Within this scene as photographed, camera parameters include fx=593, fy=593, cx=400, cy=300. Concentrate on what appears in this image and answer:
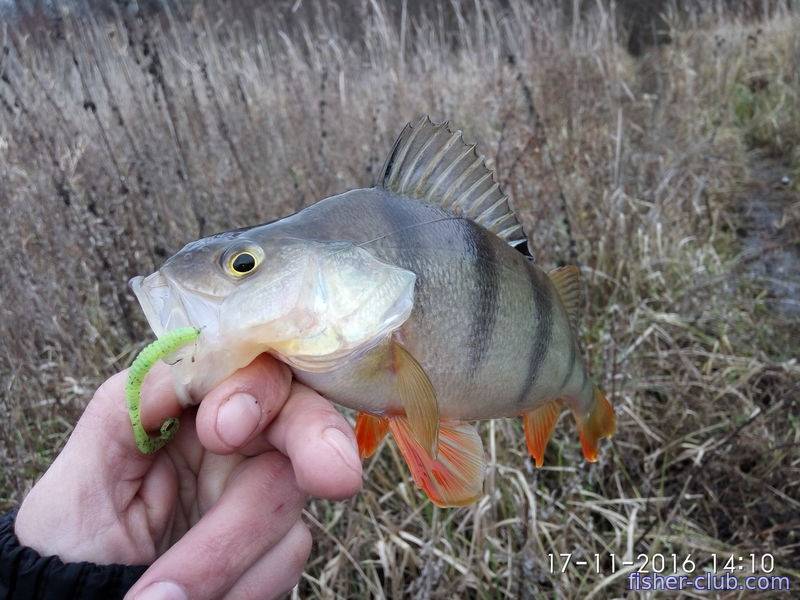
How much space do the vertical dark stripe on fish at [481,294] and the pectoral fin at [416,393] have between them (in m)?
0.11

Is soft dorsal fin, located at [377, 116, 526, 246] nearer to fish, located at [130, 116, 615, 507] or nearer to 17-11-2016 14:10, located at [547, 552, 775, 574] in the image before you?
fish, located at [130, 116, 615, 507]

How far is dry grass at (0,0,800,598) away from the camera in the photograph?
1788 millimetres

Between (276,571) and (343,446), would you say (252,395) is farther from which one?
(276,571)

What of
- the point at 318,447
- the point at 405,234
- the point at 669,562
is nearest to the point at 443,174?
the point at 405,234

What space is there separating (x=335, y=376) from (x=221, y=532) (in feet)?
0.82

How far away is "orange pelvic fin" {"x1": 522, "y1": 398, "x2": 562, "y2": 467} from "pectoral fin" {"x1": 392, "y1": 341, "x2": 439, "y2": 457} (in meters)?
0.38

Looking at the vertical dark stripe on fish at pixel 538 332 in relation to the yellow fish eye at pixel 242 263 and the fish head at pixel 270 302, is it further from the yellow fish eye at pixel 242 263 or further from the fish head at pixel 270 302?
the yellow fish eye at pixel 242 263

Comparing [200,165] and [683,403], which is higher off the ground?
[200,165]

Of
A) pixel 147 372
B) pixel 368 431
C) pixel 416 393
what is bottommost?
pixel 368 431

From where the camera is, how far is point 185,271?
70 cm

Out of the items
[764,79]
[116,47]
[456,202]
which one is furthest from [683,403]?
[764,79]

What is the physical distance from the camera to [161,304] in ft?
2.31

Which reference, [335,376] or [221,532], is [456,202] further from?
[221,532]

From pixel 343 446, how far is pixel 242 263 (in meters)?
0.25
